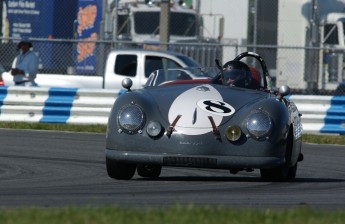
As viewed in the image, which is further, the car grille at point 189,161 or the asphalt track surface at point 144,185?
the car grille at point 189,161

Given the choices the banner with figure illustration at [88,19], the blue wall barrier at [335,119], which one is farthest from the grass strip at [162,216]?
the banner with figure illustration at [88,19]

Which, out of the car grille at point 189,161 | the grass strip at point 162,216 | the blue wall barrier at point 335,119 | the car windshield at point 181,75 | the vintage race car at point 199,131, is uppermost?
the car windshield at point 181,75

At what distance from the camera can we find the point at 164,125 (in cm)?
1034

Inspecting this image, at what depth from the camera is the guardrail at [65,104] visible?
64.4ft

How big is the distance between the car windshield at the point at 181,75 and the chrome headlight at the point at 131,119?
4.19 ft

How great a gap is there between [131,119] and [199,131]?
2.21 ft

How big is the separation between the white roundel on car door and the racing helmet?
107 cm

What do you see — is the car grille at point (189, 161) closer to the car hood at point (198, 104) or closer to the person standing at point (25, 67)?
the car hood at point (198, 104)

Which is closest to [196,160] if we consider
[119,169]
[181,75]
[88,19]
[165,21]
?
[119,169]

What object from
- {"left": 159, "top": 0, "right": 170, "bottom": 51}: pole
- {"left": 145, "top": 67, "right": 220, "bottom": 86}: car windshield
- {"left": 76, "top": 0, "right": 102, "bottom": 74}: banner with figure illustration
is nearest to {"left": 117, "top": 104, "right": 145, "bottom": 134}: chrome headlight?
{"left": 145, "top": 67, "right": 220, "bottom": 86}: car windshield

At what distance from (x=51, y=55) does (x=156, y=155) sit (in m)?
19.2

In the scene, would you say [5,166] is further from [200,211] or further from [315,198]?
[200,211]

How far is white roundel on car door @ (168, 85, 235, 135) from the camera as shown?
10250mm

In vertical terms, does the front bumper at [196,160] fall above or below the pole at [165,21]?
below
